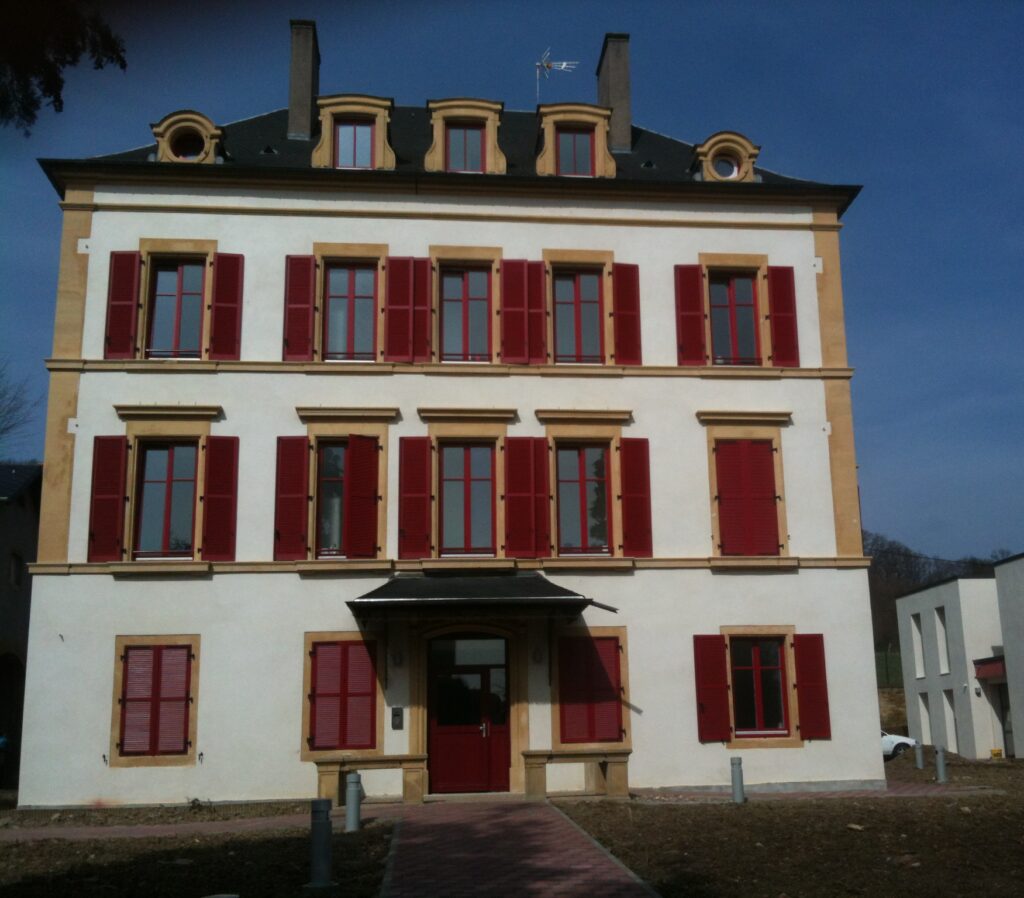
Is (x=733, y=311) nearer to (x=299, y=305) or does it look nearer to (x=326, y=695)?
(x=299, y=305)

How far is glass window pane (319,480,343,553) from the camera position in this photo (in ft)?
63.2

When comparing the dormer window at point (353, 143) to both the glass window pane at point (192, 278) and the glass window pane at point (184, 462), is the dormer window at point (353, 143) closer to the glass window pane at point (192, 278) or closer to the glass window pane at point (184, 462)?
the glass window pane at point (192, 278)

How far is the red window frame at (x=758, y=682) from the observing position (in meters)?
19.2

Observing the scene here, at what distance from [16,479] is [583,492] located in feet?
47.0

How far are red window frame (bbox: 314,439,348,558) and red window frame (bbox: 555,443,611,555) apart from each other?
3.82 m

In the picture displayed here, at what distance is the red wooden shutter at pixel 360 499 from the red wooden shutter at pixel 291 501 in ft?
2.33

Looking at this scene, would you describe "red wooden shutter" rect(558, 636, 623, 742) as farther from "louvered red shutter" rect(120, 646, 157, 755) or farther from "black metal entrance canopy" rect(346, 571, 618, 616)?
"louvered red shutter" rect(120, 646, 157, 755)

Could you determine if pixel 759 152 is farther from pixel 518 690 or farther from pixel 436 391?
pixel 518 690

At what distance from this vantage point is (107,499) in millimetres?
18875

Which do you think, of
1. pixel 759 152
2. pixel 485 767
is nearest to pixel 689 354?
pixel 759 152

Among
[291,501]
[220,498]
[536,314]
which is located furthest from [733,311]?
[220,498]

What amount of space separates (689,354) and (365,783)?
31.4 ft

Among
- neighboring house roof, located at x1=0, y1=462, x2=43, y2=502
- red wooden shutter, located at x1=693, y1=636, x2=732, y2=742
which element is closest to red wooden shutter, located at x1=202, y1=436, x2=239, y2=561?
neighboring house roof, located at x1=0, y1=462, x2=43, y2=502

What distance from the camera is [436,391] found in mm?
19844
